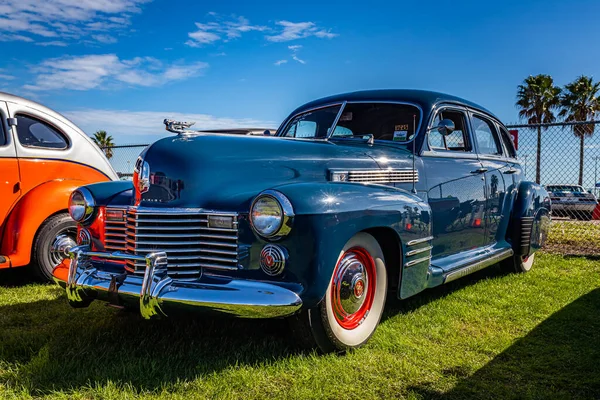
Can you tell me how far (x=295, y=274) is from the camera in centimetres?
280

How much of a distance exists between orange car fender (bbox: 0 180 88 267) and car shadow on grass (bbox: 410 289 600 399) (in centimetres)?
383

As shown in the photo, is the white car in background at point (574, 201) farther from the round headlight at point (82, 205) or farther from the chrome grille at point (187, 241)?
the round headlight at point (82, 205)

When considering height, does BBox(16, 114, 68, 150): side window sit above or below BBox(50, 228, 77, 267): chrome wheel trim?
above

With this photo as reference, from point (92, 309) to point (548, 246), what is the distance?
21.1ft

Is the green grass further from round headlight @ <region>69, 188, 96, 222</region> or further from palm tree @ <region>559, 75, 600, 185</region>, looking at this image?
palm tree @ <region>559, 75, 600, 185</region>

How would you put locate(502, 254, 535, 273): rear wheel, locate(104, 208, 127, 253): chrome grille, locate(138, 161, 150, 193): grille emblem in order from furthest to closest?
locate(502, 254, 535, 273): rear wheel → locate(104, 208, 127, 253): chrome grille → locate(138, 161, 150, 193): grille emblem

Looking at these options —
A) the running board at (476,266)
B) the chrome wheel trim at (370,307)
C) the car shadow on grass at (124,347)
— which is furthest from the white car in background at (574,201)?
the chrome wheel trim at (370,307)

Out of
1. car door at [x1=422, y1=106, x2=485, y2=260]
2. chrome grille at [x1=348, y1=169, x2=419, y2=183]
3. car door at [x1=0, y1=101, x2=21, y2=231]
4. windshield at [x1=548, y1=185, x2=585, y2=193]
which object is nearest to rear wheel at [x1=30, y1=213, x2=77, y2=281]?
car door at [x1=0, y1=101, x2=21, y2=231]

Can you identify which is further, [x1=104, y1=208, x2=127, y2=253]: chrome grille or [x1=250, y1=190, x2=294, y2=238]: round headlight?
[x1=104, y1=208, x2=127, y2=253]: chrome grille

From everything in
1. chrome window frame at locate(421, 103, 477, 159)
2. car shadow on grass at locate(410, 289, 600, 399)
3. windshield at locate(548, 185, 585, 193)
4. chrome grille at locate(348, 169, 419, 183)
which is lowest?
car shadow on grass at locate(410, 289, 600, 399)

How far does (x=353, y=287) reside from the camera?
3180 mm

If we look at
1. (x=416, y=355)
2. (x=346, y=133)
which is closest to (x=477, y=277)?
(x=346, y=133)

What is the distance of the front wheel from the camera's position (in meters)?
3.02

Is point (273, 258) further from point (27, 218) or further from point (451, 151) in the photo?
point (27, 218)
